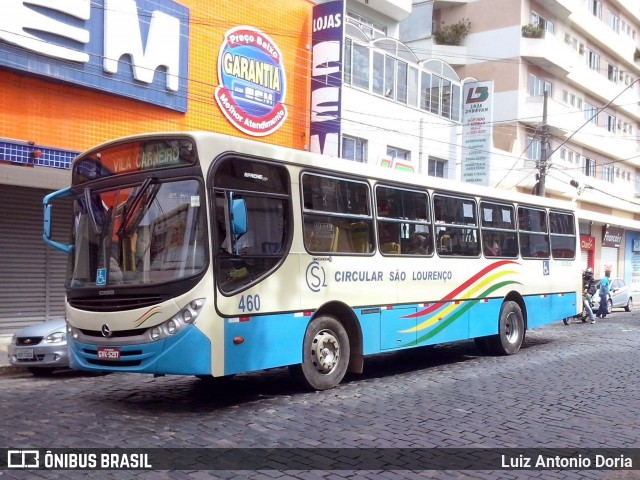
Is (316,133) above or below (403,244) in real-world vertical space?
above

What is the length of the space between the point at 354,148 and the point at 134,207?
48.0 ft

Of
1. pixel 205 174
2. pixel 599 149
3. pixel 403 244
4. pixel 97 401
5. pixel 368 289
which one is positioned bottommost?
pixel 97 401

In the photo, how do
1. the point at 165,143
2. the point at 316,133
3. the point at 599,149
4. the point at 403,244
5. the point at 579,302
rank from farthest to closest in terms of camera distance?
1. the point at 599,149
2. the point at 316,133
3. the point at 579,302
4. the point at 403,244
5. the point at 165,143

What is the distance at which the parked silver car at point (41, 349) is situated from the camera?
33.2ft

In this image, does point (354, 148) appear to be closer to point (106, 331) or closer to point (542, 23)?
point (106, 331)

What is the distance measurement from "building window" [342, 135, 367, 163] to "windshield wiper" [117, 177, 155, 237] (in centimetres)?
1386

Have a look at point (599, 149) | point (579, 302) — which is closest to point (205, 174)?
point (579, 302)

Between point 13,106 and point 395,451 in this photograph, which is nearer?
point 395,451

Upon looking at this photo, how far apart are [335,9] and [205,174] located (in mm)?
13474

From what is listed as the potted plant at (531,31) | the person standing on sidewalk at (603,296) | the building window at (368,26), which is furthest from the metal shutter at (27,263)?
the potted plant at (531,31)

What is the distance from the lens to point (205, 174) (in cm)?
732

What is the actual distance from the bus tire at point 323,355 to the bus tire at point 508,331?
15.3 feet

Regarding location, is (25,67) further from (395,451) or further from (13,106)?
(395,451)

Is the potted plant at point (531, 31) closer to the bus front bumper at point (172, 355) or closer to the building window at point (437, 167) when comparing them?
the building window at point (437, 167)
